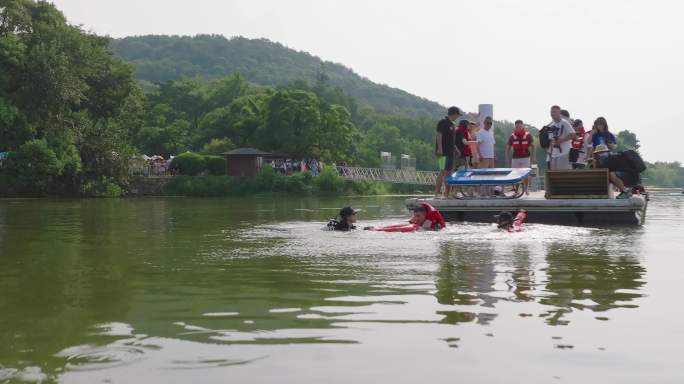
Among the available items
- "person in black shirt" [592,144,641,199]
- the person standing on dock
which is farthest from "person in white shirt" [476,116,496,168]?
"person in black shirt" [592,144,641,199]

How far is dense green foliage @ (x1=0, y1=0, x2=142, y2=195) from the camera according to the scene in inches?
2039

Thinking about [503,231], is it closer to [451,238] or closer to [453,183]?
[451,238]

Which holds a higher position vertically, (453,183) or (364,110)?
(364,110)

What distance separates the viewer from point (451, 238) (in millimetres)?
13477

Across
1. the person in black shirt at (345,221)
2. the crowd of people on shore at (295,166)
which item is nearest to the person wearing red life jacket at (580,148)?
the person in black shirt at (345,221)

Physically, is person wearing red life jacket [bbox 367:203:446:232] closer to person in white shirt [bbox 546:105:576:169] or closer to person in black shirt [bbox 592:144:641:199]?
person in black shirt [bbox 592:144:641:199]

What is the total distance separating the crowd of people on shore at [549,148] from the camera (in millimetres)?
17828

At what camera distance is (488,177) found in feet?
59.0

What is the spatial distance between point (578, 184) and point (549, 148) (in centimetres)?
145

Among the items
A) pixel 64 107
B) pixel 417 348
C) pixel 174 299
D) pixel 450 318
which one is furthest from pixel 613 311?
pixel 64 107

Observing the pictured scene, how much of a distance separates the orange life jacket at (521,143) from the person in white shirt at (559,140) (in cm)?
57

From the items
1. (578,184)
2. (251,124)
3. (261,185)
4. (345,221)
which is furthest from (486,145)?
(251,124)

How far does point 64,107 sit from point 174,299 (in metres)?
51.8

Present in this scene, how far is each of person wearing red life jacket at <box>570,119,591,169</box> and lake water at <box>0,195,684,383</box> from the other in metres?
8.09
